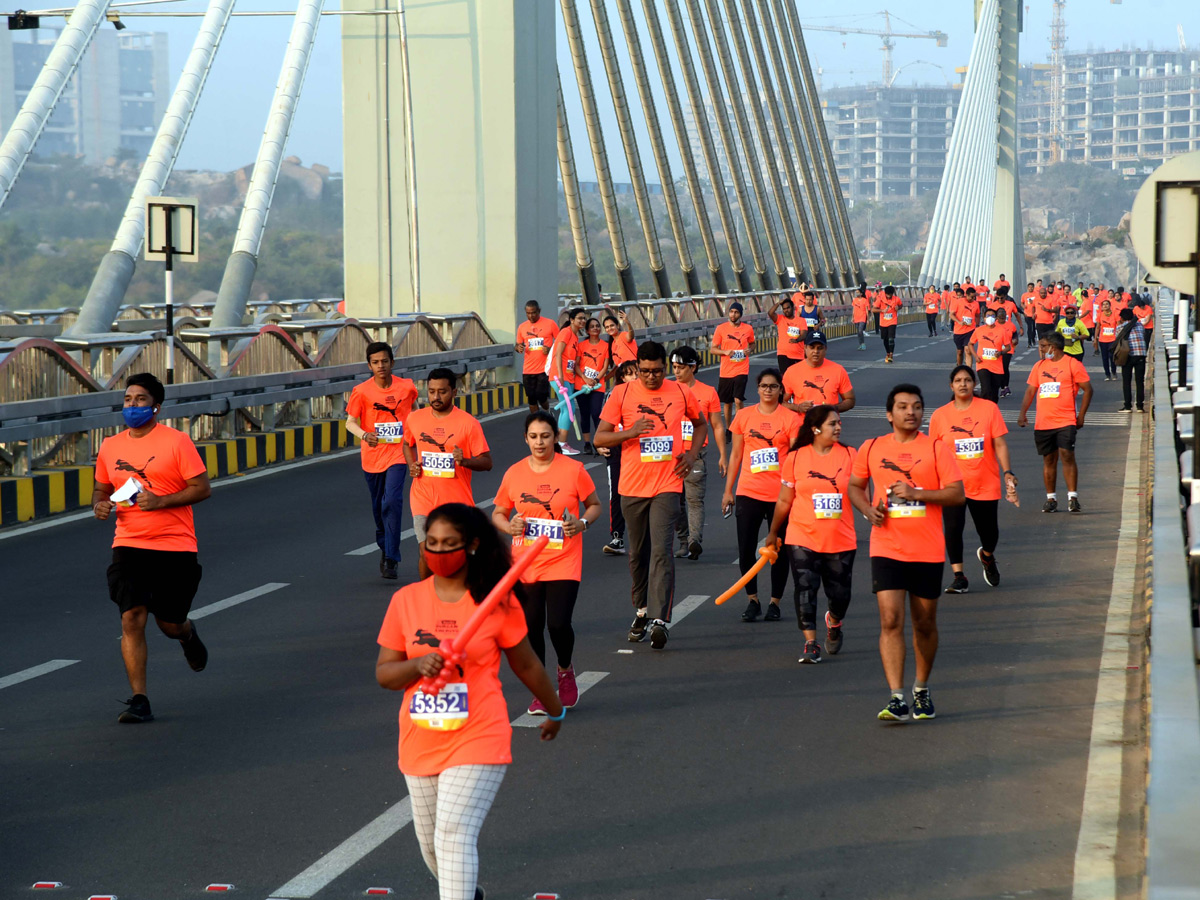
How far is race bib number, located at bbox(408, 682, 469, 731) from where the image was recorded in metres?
4.51

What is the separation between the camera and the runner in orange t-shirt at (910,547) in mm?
7560

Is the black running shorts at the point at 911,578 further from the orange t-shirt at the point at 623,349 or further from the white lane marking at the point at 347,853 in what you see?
the orange t-shirt at the point at 623,349

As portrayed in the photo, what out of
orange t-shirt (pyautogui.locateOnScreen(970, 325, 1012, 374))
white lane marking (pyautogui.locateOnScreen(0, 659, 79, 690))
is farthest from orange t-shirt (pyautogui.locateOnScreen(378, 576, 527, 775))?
orange t-shirt (pyautogui.locateOnScreen(970, 325, 1012, 374))

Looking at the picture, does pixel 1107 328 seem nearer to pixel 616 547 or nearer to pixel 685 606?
pixel 616 547

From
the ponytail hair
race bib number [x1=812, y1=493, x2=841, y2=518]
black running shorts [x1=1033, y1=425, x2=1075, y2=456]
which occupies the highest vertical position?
the ponytail hair

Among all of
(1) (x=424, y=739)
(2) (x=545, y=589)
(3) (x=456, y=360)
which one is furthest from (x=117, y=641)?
(3) (x=456, y=360)

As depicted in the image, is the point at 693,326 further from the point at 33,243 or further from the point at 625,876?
the point at 625,876

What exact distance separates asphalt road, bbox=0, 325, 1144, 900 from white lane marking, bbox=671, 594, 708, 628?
7 centimetres

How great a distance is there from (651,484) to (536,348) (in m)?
12.0

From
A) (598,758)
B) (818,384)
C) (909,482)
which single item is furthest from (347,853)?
(818,384)

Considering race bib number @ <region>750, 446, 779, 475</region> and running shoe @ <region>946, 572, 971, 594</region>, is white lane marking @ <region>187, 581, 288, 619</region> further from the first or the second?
running shoe @ <region>946, 572, 971, 594</region>

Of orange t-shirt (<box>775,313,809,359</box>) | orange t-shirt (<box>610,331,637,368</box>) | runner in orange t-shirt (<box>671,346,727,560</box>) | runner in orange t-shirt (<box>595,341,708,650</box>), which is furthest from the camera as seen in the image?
orange t-shirt (<box>775,313,809,359</box>)

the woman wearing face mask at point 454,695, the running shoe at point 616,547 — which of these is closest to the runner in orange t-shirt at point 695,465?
the running shoe at point 616,547

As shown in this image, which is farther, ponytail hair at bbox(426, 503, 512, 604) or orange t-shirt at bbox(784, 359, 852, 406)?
orange t-shirt at bbox(784, 359, 852, 406)
